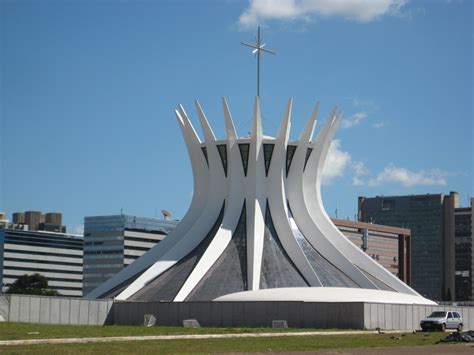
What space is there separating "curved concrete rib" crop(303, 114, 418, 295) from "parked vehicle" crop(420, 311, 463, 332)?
45.9ft

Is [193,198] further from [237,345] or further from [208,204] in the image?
[237,345]

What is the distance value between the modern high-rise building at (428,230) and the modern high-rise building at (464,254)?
0.99 m

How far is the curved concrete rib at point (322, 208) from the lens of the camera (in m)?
60.2

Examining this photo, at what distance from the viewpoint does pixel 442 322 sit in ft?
146

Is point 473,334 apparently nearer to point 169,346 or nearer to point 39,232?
point 169,346

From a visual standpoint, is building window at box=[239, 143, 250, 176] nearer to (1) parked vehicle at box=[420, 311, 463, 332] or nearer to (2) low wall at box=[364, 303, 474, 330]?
(2) low wall at box=[364, 303, 474, 330]

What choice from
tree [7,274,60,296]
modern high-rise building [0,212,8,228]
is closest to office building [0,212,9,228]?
modern high-rise building [0,212,8,228]

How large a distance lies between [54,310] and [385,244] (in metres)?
107

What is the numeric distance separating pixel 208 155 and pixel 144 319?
14.2 meters

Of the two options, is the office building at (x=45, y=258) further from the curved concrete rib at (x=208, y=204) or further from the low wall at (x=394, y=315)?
the low wall at (x=394, y=315)

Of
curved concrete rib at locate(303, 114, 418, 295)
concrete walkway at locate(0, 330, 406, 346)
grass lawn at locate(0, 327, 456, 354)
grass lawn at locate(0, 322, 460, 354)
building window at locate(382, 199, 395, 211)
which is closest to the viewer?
grass lawn at locate(0, 327, 456, 354)

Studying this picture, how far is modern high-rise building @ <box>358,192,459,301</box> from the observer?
554 feet

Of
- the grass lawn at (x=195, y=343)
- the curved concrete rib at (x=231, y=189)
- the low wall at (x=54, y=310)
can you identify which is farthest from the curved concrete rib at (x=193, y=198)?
the grass lawn at (x=195, y=343)

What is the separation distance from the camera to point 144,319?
166ft
